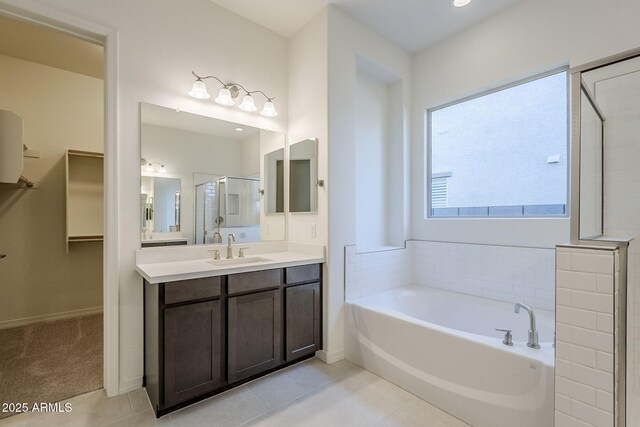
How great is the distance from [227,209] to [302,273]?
3.05 feet

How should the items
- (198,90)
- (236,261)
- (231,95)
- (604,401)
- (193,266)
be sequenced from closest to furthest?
(604,401), (193,266), (198,90), (236,261), (231,95)

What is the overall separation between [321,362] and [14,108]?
4170 mm

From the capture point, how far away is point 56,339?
2785 mm

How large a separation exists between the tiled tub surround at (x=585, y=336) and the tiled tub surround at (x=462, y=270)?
3.68ft

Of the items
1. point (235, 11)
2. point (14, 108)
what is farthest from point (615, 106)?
point (14, 108)

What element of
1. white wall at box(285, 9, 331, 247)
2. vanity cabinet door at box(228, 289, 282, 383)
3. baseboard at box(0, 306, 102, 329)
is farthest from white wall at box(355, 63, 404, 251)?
baseboard at box(0, 306, 102, 329)

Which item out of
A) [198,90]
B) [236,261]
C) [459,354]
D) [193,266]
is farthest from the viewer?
[236,261]

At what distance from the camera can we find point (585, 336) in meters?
1.26

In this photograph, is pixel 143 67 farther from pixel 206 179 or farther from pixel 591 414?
pixel 591 414

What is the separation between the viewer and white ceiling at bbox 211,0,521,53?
2.47 meters

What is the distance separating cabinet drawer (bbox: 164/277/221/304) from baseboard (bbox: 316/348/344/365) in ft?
3.76

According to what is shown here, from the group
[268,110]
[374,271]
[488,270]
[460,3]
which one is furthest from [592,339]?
[268,110]

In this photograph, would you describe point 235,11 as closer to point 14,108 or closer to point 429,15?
point 429,15

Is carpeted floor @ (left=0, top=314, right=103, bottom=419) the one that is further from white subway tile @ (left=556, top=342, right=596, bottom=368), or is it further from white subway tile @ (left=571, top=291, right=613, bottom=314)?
white subway tile @ (left=571, top=291, right=613, bottom=314)
